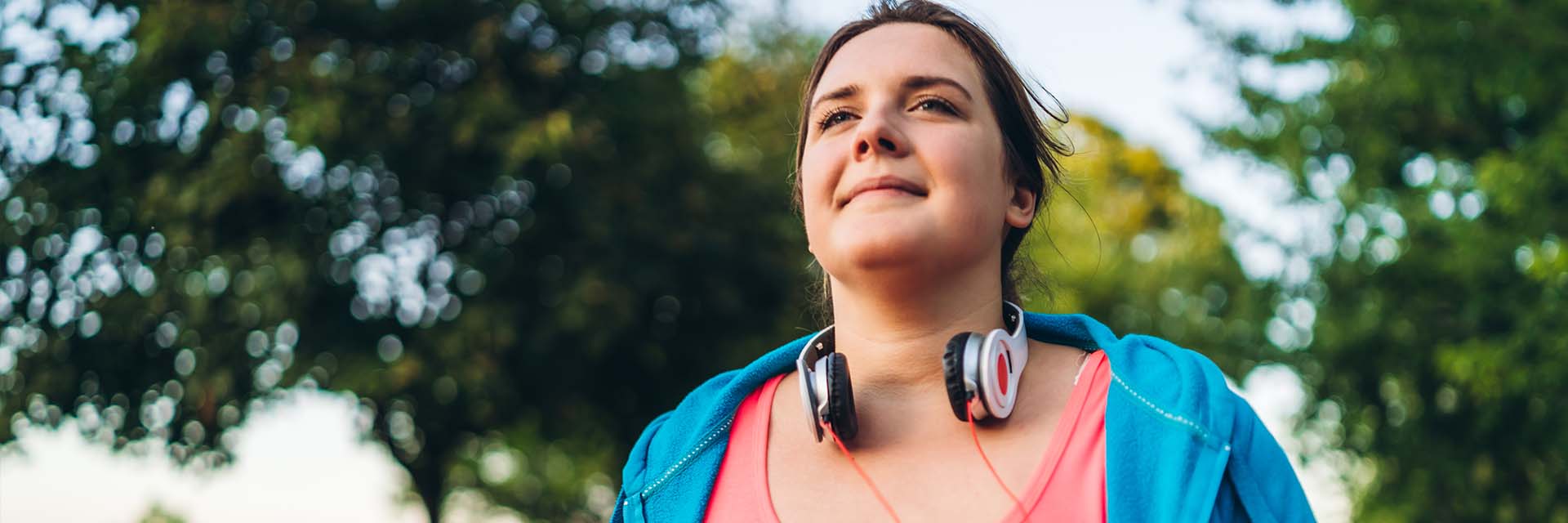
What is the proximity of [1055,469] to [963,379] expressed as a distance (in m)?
0.18

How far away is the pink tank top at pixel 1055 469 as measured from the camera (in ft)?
6.17

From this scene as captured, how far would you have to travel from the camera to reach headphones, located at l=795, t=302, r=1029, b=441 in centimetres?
195

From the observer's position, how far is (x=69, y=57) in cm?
1201

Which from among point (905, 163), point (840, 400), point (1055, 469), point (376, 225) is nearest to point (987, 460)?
point (1055, 469)

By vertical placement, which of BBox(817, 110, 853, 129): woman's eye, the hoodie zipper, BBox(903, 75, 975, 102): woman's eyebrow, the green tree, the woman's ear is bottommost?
the green tree

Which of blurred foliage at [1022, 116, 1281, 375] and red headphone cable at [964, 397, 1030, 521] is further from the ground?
red headphone cable at [964, 397, 1030, 521]

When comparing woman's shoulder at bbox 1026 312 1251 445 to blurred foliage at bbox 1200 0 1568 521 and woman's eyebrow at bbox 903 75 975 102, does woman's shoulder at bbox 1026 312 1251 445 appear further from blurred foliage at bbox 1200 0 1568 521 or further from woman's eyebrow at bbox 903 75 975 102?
blurred foliage at bbox 1200 0 1568 521

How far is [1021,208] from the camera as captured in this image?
2309 mm

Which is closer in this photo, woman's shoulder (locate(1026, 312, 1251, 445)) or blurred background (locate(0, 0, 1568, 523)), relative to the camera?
woman's shoulder (locate(1026, 312, 1251, 445))

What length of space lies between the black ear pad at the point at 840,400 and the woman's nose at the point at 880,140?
1.05ft

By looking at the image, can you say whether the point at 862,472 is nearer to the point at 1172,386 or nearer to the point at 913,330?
the point at 913,330

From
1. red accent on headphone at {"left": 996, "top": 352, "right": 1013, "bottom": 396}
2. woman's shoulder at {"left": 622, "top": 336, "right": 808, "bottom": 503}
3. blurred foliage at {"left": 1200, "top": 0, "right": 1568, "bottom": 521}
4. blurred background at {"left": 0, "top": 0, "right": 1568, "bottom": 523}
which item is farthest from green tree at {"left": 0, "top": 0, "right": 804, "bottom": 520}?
red accent on headphone at {"left": 996, "top": 352, "right": 1013, "bottom": 396}

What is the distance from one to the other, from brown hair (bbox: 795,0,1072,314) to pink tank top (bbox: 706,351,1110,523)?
35 centimetres

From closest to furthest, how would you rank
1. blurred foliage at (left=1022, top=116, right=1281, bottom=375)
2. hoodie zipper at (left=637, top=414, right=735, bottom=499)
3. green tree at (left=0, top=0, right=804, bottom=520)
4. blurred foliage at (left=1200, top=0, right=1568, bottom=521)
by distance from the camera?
hoodie zipper at (left=637, top=414, right=735, bottom=499)
blurred foliage at (left=1200, top=0, right=1568, bottom=521)
green tree at (left=0, top=0, right=804, bottom=520)
blurred foliage at (left=1022, top=116, right=1281, bottom=375)
